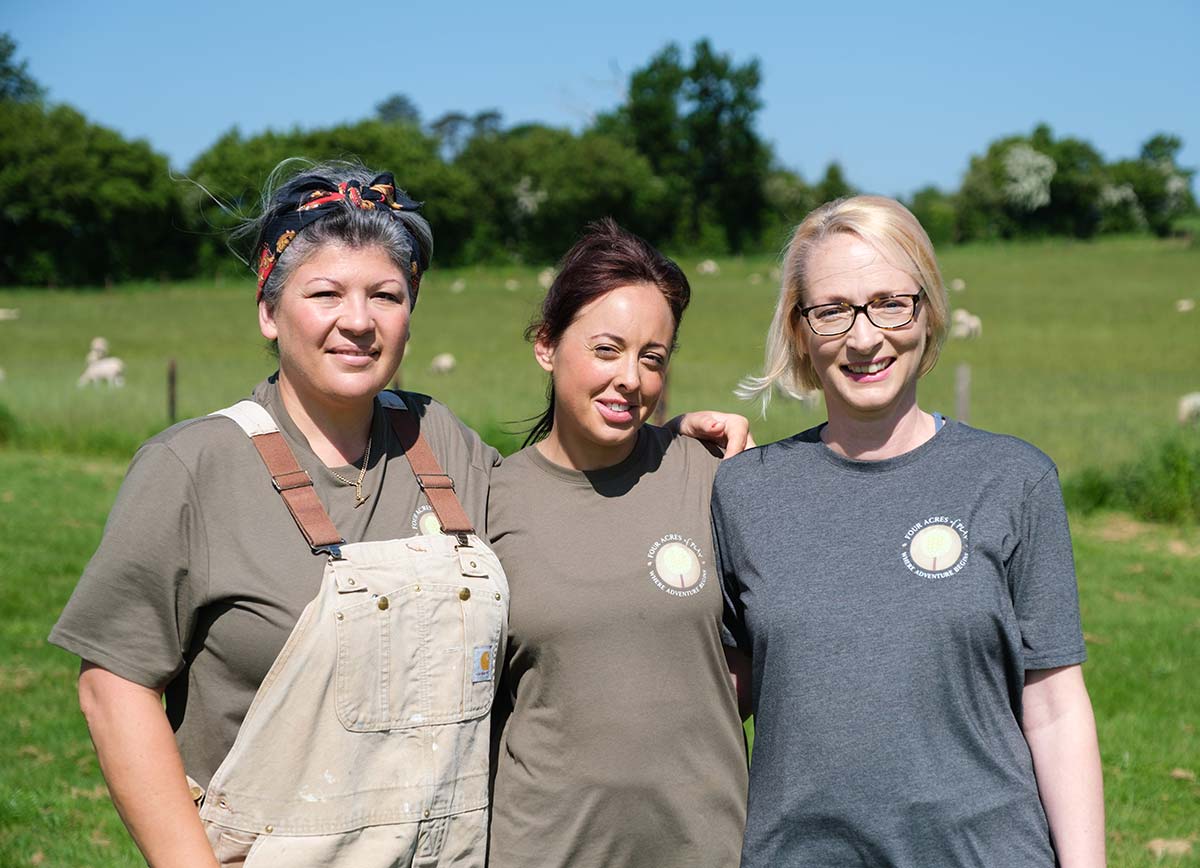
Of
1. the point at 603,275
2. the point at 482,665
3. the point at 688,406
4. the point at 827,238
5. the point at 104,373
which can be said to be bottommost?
the point at 104,373

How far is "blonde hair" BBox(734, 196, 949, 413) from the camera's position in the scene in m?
2.59

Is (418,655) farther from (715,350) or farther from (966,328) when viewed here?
(966,328)

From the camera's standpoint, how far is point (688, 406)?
55.8 feet

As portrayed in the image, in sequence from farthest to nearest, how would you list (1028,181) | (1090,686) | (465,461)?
(1028,181) < (1090,686) < (465,461)

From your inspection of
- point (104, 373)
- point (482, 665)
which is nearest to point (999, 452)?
point (482, 665)

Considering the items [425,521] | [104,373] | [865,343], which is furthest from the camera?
[104,373]

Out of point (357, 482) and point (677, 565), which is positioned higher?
point (357, 482)

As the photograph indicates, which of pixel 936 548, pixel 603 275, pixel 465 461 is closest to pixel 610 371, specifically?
pixel 603 275

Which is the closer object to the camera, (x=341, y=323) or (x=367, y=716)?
(x=367, y=716)

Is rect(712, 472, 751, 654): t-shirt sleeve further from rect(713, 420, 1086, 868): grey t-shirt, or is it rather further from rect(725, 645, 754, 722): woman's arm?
rect(713, 420, 1086, 868): grey t-shirt

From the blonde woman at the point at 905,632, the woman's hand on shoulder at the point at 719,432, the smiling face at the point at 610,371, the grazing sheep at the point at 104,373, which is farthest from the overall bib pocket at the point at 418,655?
the grazing sheep at the point at 104,373

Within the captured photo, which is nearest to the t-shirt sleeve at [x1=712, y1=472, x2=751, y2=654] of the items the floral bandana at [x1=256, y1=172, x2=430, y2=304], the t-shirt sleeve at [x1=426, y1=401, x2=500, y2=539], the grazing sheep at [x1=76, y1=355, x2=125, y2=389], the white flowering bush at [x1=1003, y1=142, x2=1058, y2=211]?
the t-shirt sleeve at [x1=426, y1=401, x2=500, y2=539]

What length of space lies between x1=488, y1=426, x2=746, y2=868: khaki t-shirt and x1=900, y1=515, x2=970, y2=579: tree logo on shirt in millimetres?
536

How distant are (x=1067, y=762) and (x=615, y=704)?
957 millimetres
